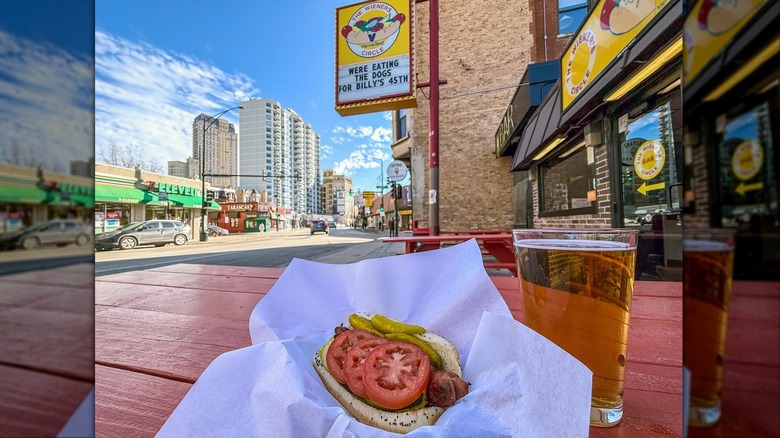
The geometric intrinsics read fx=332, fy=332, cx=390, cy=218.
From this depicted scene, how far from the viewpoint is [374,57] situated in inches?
221

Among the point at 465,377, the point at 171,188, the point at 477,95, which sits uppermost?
the point at 477,95

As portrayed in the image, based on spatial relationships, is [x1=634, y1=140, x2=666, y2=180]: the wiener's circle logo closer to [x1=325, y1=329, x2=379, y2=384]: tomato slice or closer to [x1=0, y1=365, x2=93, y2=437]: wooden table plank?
[x1=325, y1=329, x2=379, y2=384]: tomato slice

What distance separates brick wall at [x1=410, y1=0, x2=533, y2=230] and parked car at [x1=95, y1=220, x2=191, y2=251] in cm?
1280

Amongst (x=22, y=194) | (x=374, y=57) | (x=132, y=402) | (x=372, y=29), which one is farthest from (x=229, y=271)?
(x=372, y=29)

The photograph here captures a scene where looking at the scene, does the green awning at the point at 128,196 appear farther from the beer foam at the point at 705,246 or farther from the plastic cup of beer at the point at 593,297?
the beer foam at the point at 705,246

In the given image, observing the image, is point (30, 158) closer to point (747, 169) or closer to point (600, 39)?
point (747, 169)

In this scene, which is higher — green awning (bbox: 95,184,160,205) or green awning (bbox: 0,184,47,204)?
green awning (bbox: 95,184,160,205)

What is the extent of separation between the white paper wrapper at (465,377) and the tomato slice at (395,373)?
0.07m

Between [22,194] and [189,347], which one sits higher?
[22,194]

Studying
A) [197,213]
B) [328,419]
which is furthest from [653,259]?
[197,213]

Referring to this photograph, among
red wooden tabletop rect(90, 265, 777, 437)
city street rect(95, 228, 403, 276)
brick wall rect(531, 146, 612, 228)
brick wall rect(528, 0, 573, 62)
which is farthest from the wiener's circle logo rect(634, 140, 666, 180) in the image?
brick wall rect(528, 0, 573, 62)

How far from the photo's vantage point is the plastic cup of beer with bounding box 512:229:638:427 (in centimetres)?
52

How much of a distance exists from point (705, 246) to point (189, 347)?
0.94 metres

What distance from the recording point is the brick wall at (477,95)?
30.8 feet
